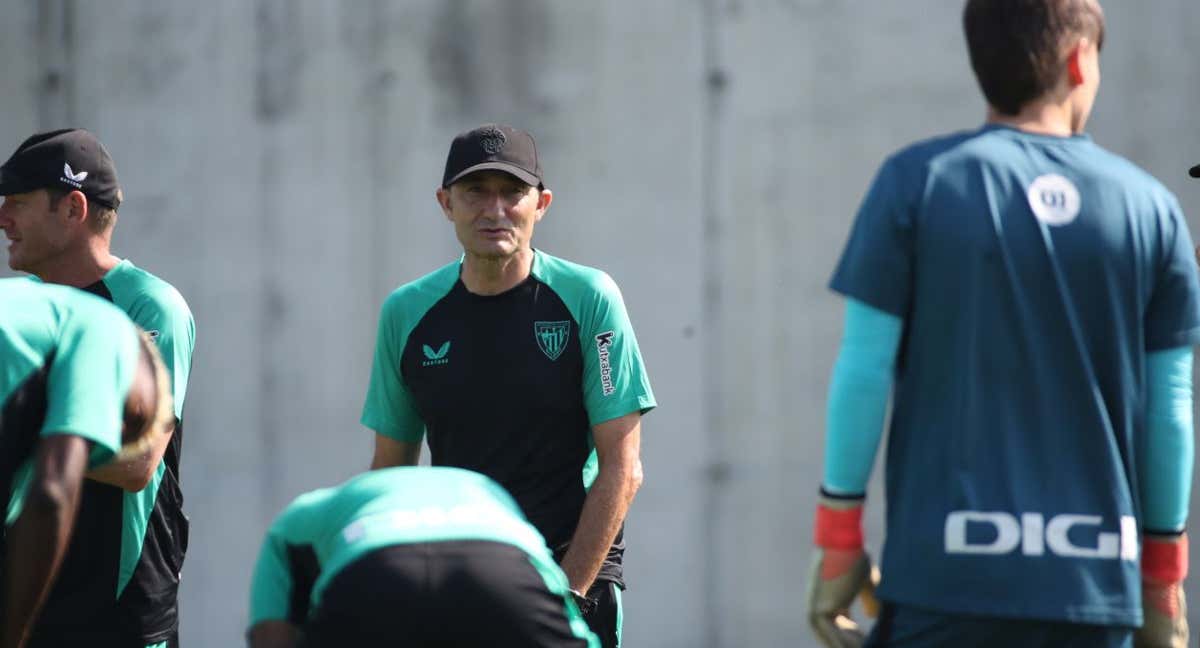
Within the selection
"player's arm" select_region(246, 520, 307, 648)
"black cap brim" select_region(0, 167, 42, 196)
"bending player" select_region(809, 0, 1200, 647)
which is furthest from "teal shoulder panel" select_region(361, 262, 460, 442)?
"bending player" select_region(809, 0, 1200, 647)

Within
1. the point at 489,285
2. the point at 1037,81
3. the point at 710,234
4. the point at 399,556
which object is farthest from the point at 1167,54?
the point at 399,556

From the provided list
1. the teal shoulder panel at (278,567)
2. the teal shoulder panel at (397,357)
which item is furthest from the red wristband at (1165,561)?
the teal shoulder panel at (397,357)

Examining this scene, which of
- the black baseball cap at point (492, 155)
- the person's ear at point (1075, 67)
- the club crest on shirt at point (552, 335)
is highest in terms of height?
the person's ear at point (1075, 67)

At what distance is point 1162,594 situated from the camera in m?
2.35

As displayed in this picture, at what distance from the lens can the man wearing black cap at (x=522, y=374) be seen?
141 inches

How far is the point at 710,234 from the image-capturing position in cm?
570

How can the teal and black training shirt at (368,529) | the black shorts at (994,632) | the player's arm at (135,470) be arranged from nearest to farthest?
the black shorts at (994,632) → the teal and black training shirt at (368,529) → the player's arm at (135,470)

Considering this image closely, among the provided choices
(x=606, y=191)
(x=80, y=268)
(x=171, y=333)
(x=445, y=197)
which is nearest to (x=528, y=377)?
(x=445, y=197)

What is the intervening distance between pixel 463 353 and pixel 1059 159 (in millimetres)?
1745

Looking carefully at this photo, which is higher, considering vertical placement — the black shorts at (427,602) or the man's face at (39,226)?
the man's face at (39,226)

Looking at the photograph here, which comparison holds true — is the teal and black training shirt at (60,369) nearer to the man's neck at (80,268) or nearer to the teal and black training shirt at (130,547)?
the teal and black training shirt at (130,547)

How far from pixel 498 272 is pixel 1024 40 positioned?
5.61 feet

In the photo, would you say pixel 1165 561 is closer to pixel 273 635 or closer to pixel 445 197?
pixel 273 635

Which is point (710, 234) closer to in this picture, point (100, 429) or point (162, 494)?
point (162, 494)
